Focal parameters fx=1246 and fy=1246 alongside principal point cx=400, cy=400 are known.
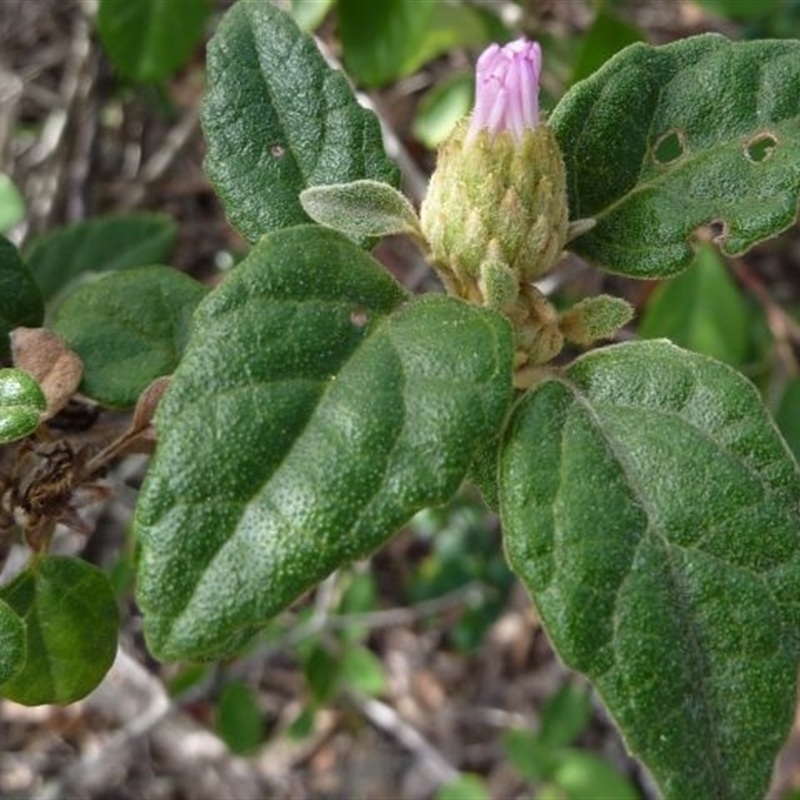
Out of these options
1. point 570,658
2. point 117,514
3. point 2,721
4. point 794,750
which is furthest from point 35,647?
point 794,750

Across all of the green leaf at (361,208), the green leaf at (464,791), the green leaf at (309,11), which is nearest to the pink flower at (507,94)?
the green leaf at (361,208)

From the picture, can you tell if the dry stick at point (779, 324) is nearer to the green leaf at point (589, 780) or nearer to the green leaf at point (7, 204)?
the green leaf at point (589, 780)

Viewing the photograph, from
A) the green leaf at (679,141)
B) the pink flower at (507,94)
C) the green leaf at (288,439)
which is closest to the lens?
the green leaf at (288,439)

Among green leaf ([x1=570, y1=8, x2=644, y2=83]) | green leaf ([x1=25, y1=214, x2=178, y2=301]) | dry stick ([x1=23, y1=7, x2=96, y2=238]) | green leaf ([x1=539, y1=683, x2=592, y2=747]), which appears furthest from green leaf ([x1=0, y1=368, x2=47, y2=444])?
green leaf ([x1=539, y1=683, x2=592, y2=747])

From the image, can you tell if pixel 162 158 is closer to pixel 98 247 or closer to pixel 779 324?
pixel 98 247

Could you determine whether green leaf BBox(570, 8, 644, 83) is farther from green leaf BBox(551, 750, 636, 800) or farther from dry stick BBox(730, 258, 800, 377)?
green leaf BBox(551, 750, 636, 800)

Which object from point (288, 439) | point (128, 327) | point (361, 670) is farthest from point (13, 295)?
point (361, 670)
